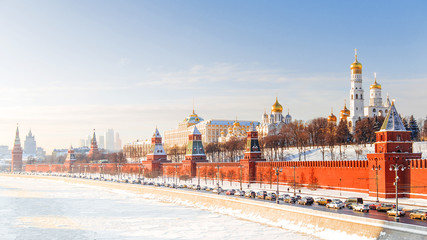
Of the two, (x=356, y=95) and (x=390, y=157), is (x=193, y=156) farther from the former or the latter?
(x=390, y=157)

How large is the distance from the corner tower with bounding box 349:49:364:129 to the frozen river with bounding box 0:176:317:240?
164 feet

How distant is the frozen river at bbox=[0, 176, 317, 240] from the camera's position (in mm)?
30781

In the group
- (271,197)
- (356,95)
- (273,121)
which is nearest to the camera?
(271,197)

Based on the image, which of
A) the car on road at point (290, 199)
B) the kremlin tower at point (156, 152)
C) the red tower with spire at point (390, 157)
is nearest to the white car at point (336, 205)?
the car on road at point (290, 199)

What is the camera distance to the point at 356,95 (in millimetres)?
89125

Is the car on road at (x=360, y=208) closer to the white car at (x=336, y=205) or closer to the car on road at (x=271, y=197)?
the white car at (x=336, y=205)

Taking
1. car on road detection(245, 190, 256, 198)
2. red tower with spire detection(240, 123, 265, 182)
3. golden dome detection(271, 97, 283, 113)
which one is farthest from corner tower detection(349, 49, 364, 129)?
car on road detection(245, 190, 256, 198)

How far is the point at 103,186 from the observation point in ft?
227

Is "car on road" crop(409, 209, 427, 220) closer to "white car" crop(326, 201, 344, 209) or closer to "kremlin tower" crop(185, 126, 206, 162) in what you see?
"white car" crop(326, 201, 344, 209)

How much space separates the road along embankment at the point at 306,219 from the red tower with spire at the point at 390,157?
32.8ft

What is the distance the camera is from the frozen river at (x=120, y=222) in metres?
30.8

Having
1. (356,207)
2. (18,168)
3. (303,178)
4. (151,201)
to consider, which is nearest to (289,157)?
(303,178)

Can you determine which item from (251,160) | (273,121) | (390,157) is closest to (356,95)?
(273,121)

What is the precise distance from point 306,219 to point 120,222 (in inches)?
528
